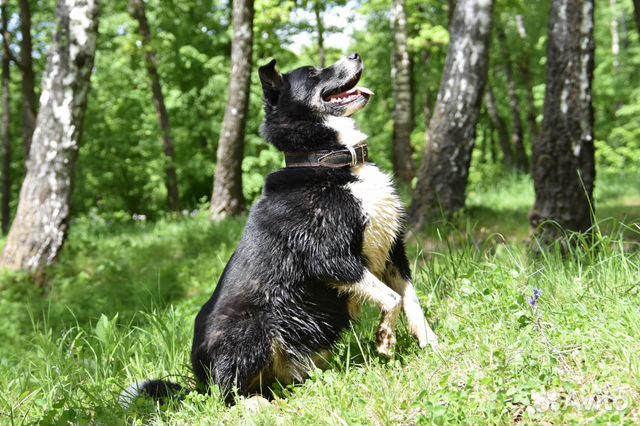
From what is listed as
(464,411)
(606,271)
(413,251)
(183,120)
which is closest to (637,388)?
(464,411)

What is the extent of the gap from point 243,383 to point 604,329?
186cm

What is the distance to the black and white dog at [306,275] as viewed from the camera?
3.18 meters

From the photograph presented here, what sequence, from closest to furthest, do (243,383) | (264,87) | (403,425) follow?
(403,425) → (243,383) → (264,87)

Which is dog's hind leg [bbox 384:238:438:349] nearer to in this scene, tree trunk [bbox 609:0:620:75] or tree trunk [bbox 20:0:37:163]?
tree trunk [bbox 20:0:37:163]

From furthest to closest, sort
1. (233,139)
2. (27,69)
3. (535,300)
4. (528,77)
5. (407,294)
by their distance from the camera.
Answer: (528,77) < (27,69) < (233,139) < (407,294) < (535,300)

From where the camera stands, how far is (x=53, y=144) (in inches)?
302

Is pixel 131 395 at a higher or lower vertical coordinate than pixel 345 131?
lower

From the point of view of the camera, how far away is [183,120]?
1844 cm

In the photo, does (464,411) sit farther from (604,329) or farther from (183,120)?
(183,120)

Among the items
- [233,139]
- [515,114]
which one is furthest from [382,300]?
[515,114]

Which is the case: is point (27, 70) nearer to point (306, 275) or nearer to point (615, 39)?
point (306, 275)

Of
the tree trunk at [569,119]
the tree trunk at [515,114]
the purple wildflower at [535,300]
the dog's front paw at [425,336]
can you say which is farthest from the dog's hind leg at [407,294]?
the tree trunk at [515,114]

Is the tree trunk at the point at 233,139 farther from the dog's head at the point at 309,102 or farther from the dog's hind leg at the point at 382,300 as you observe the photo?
the dog's hind leg at the point at 382,300

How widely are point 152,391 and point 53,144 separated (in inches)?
212
